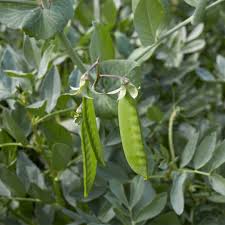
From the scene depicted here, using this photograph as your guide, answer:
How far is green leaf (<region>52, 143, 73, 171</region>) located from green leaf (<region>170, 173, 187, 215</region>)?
0.13 meters

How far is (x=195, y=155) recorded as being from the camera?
0.65 meters

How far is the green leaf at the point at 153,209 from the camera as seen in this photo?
599 mm

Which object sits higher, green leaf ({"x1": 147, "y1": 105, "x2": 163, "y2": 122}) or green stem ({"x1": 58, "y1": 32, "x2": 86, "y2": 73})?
green stem ({"x1": 58, "y1": 32, "x2": 86, "y2": 73})

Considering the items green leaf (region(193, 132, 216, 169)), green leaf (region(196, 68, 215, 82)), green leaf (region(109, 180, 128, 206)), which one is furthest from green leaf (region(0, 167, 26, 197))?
green leaf (region(196, 68, 215, 82))

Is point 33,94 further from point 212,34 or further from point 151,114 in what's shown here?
→ point 212,34

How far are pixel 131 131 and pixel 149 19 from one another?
0.61 feet

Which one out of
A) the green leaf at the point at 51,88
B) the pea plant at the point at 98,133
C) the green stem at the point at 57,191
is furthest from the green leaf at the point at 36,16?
the green stem at the point at 57,191

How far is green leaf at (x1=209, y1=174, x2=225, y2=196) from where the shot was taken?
0.60m

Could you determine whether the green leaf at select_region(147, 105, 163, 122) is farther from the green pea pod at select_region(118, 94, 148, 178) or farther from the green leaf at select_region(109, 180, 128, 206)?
the green pea pod at select_region(118, 94, 148, 178)

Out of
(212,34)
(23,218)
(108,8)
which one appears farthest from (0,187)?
(212,34)

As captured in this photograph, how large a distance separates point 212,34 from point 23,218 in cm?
53

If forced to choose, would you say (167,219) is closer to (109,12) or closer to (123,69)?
(123,69)

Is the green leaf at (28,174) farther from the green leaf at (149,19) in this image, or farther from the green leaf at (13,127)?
the green leaf at (149,19)

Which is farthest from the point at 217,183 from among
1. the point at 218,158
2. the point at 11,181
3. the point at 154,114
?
the point at 11,181
